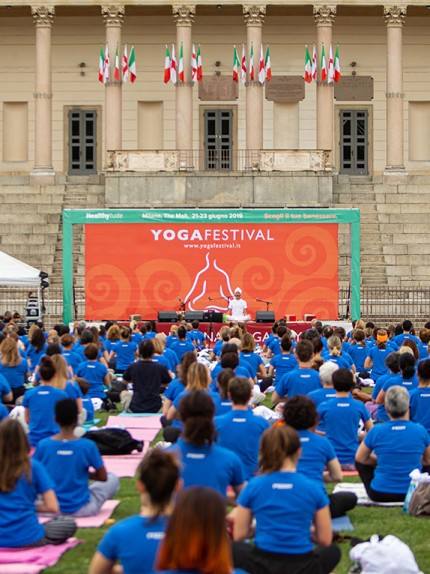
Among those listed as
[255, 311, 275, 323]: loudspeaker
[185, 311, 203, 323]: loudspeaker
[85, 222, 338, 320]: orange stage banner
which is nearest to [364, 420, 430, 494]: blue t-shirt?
[255, 311, 275, 323]: loudspeaker

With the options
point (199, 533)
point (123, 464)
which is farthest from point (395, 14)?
point (199, 533)

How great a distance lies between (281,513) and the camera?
8.91 meters

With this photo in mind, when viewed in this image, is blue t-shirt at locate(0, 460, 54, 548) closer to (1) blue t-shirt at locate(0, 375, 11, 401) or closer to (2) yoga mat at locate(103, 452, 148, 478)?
(2) yoga mat at locate(103, 452, 148, 478)

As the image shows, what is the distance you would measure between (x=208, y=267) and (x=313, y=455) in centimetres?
2651

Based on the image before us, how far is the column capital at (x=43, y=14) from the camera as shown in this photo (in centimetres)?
5025

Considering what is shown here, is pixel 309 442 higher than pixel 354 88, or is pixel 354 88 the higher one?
pixel 354 88

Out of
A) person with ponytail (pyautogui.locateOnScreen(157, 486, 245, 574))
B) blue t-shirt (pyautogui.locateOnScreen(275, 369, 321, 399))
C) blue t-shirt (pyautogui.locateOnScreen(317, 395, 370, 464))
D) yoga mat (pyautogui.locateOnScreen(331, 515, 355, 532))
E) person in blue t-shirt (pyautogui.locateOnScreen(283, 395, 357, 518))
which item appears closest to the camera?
person with ponytail (pyautogui.locateOnScreen(157, 486, 245, 574))

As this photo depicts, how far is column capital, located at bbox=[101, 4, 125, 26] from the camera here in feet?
164

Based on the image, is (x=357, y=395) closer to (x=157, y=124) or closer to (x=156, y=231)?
(x=156, y=231)

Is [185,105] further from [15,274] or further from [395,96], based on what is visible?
[15,274]

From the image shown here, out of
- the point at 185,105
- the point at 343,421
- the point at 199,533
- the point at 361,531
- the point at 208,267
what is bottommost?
the point at 361,531

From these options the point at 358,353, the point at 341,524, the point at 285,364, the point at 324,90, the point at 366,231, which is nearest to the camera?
the point at 341,524

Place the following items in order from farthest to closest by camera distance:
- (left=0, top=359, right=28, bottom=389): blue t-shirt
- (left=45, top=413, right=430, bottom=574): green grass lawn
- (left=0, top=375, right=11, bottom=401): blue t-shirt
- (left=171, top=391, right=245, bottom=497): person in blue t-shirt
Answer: (left=0, top=359, right=28, bottom=389): blue t-shirt < (left=0, top=375, right=11, bottom=401): blue t-shirt < (left=45, top=413, right=430, bottom=574): green grass lawn < (left=171, top=391, right=245, bottom=497): person in blue t-shirt

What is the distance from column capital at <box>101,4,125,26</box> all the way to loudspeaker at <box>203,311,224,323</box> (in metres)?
18.2
